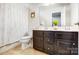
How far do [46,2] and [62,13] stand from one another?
271 mm

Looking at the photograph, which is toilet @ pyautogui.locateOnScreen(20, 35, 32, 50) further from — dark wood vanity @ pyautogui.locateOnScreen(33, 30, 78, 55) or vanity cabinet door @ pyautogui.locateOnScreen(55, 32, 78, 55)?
vanity cabinet door @ pyautogui.locateOnScreen(55, 32, 78, 55)

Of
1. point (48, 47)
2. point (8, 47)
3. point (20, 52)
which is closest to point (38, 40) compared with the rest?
point (48, 47)

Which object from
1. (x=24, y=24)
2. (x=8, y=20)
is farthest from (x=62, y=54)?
(x=8, y=20)

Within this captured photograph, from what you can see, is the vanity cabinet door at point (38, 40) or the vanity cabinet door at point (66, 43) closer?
the vanity cabinet door at point (66, 43)

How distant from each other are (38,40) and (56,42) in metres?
0.26

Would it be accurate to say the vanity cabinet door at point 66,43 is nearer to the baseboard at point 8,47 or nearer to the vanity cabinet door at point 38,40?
the vanity cabinet door at point 38,40

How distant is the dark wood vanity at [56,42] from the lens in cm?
141

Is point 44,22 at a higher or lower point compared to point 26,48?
higher

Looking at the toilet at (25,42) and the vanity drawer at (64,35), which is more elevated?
the vanity drawer at (64,35)

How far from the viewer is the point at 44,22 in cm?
147

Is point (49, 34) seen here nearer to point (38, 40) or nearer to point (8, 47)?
point (38, 40)

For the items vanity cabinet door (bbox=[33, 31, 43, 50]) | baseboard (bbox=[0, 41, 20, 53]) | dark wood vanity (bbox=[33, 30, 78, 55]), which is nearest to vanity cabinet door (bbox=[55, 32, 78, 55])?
dark wood vanity (bbox=[33, 30, 78, 55])

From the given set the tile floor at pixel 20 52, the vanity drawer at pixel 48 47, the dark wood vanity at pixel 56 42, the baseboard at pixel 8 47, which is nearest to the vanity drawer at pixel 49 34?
the dark wood vanity at pixel 56 42

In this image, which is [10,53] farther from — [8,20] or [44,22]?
[44,22]
